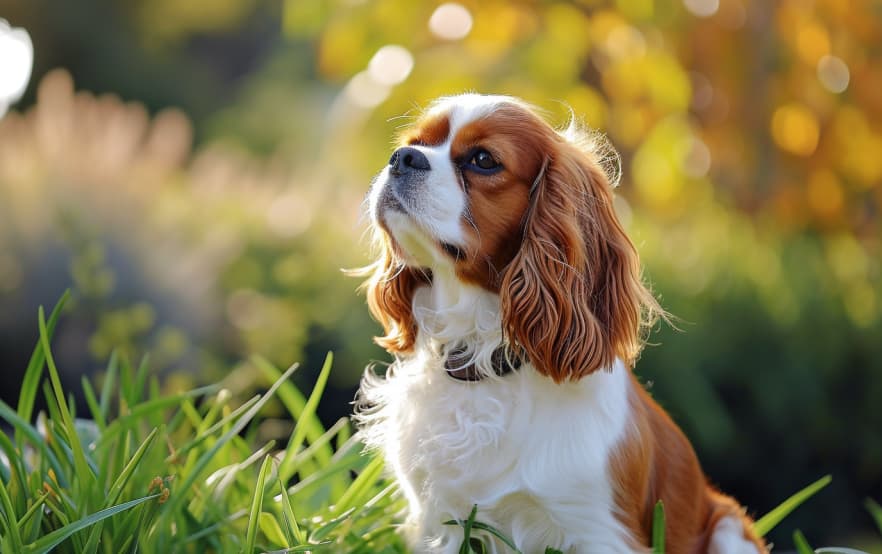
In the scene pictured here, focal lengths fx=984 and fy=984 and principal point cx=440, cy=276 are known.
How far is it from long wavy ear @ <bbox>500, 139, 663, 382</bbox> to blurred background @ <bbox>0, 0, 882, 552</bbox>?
1.64m

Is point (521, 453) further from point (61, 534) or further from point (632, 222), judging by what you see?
point (632, 222)

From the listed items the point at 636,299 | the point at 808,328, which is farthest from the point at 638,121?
the point at 636,299

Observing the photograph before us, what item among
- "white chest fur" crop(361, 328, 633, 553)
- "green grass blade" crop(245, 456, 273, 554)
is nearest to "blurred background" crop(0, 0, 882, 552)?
"white chest fur" crop(361, 328, 633, 553)

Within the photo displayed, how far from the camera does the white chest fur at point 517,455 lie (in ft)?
8.22

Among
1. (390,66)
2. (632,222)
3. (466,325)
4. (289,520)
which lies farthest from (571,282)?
(632,222)

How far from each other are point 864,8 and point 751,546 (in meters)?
4.86

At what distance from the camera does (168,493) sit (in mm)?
2590

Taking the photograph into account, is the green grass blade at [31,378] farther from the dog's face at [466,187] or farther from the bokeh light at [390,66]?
the bokeh light at [390,66]

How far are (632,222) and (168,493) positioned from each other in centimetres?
431

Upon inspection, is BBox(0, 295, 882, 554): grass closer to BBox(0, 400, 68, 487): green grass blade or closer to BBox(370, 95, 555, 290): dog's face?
BBox(0, 400, 68, 487): green grass blade

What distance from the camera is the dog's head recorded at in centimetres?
252

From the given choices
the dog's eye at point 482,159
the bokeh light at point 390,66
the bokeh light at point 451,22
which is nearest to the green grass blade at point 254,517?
the dog's eye at point 482,159

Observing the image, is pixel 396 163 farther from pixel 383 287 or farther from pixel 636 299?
pixel 636 299

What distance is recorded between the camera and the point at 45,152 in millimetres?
5965
